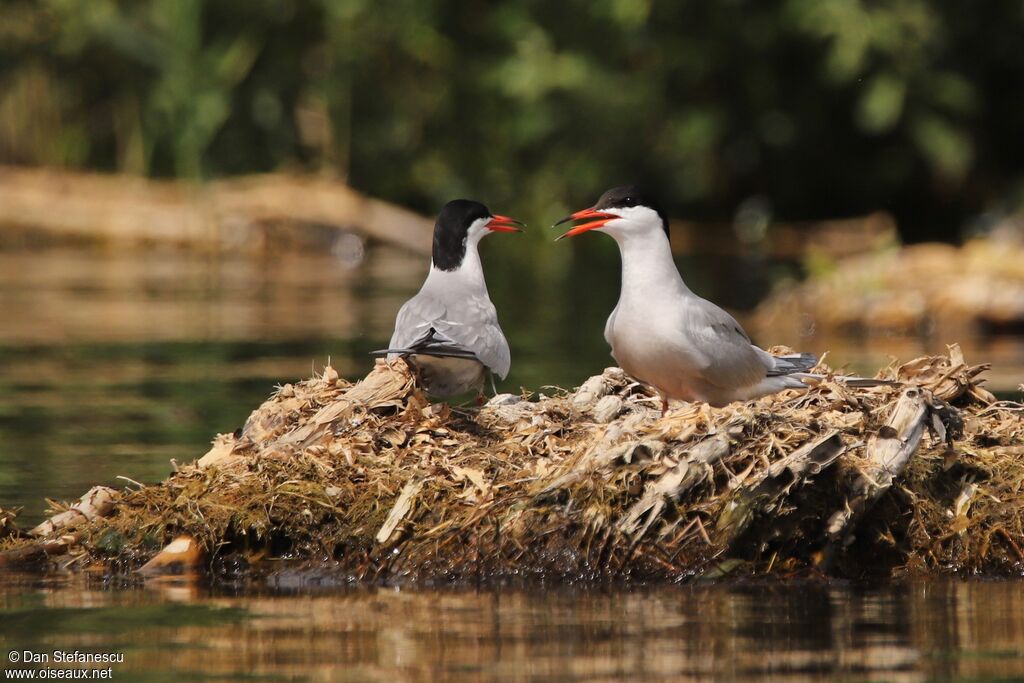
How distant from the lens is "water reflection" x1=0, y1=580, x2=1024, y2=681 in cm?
571

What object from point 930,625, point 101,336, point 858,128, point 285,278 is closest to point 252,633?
point 930,625

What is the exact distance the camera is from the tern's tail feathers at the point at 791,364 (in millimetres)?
8406

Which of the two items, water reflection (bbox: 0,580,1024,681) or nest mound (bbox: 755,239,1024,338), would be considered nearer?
water reflection (bbox: 0,580,1024,681)

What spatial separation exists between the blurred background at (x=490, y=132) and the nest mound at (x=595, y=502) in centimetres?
1763

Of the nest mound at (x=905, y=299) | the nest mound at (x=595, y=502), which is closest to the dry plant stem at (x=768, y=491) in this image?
the nest mound at (x=595, y=502)

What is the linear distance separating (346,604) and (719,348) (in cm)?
220

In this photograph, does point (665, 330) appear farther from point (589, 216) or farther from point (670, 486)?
point (670, 486)

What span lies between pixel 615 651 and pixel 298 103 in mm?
33261

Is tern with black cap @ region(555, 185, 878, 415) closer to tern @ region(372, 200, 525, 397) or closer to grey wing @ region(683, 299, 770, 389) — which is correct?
grey wing @ region(683, 299, 770, 389)

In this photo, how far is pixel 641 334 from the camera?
7.90m

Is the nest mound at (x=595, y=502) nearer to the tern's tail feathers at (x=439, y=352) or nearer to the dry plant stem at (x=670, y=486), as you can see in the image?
the dry plant stem at (x=670, y=486)

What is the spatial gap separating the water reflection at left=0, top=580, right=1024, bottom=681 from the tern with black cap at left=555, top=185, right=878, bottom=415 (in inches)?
49.9

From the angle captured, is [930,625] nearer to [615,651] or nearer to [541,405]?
[615,651]

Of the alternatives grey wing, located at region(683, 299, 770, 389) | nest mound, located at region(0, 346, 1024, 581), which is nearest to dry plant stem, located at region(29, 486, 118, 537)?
nest mound, located at region(0, 346, 1024, 581)
